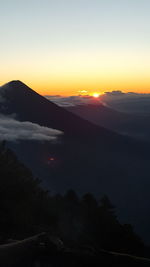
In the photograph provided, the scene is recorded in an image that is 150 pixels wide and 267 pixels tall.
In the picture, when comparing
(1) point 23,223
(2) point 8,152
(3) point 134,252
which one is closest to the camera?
(1) point 23,223

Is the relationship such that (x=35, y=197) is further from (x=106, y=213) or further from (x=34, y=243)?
(x=34, y=243)

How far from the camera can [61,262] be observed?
14.2 meters

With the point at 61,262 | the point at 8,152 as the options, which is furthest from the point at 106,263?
the point at 8,152

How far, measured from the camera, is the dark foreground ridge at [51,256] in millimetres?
13500

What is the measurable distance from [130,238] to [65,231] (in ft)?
29.9

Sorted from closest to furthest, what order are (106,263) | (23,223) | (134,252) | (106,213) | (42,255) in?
(42,255), (106,263), (23,223), (134,252), (106,213)

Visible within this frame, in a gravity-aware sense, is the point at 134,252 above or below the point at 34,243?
below

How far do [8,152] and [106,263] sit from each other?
36453 millimetres

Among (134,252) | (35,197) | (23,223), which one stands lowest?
(134,252)

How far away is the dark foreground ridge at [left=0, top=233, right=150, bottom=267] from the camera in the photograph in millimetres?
13500

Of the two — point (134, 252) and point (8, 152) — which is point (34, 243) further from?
point (8, 152)

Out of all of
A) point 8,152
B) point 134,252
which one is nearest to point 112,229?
point 134,252

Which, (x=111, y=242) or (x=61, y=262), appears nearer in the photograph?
(x=61, y=262)

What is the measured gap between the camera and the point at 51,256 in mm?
14031
